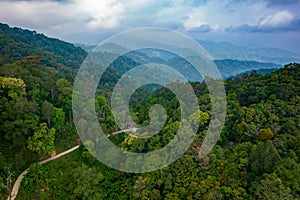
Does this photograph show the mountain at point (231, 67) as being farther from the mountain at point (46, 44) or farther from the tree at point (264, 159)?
the tree at point (264, 159)

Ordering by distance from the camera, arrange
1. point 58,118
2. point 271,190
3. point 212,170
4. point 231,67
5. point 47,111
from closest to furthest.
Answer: point 271,190 → point 212,170 → point 47,111 → point 58,118 → point 231,67

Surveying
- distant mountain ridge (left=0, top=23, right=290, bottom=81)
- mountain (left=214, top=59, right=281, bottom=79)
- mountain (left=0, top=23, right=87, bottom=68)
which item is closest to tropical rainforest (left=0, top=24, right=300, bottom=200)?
distant mountain ridge (left=0, top=23, right=290, bottom=81)

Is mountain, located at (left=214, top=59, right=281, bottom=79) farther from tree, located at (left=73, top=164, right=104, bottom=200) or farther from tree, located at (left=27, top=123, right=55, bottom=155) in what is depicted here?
tree, located at (left=73, top=164, right=104, bottom=200)

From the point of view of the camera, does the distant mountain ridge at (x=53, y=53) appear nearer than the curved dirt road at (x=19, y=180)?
No

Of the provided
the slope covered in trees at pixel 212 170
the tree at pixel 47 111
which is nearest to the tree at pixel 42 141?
the tree at pixel 47 111

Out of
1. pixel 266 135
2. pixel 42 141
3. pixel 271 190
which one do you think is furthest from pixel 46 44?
pixel 271 190

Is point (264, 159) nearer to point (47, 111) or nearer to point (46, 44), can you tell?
point (47, 111)
